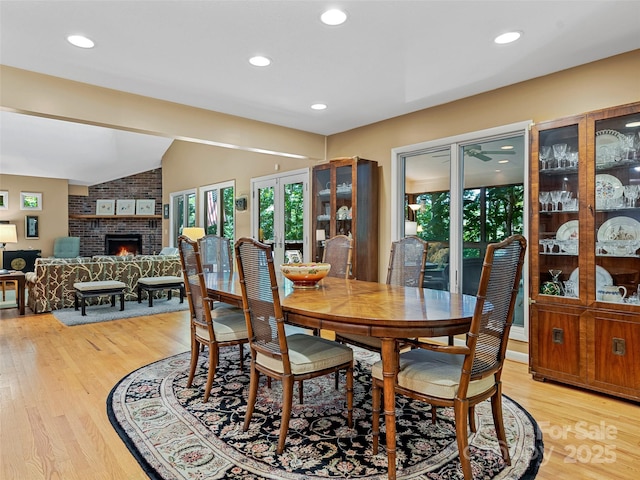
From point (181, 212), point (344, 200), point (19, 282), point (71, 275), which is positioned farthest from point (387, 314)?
point (181, 212)

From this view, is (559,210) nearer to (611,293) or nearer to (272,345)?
(611,293)

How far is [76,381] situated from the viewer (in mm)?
3049

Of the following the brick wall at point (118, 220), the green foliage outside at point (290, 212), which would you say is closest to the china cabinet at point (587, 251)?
the green foliage outside at point (290, 212)

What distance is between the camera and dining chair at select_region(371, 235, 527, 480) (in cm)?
168

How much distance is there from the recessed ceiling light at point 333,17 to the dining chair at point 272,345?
149 centimetres

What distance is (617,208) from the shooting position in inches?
111

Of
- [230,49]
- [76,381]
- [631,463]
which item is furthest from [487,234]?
[76,381]

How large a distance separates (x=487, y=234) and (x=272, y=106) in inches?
101

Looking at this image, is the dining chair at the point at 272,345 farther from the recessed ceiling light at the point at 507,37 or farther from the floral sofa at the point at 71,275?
the floral sofa at the point at 71,275

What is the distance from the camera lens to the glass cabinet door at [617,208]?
2760 mm

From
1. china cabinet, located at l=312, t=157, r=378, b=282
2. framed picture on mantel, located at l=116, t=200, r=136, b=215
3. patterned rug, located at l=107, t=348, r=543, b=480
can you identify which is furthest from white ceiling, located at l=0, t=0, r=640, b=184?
framed picture on mantel, located at l=116, t=200, r=136, b=215

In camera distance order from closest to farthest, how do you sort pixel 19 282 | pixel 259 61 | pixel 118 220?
pixel 259 61 → pixel 19 282 → pixel 118 220

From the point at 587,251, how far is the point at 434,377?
6.15 feet

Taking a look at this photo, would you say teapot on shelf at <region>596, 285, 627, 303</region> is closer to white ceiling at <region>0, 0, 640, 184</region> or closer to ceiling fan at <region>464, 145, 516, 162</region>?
ceiling fan at <region>464, 145, 516, 162</region>
